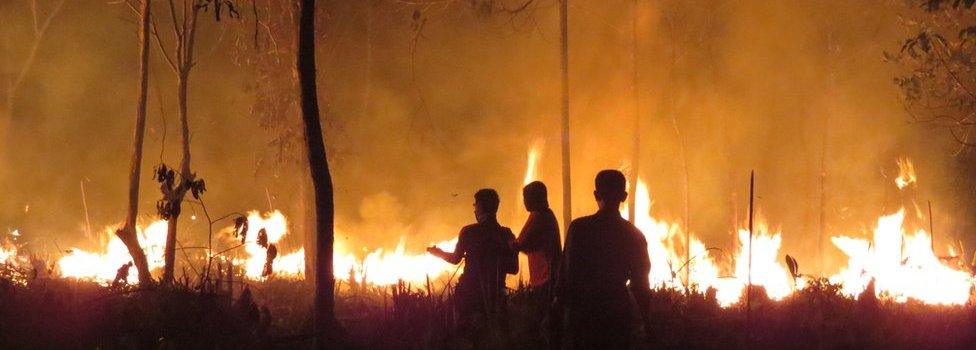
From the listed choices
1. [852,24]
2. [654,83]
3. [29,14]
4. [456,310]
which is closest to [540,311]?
[456,310]

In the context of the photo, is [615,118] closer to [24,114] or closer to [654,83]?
[654,83]

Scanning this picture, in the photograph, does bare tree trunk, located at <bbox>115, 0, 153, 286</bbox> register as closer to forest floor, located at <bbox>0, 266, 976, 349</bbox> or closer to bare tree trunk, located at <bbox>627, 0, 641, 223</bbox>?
forest floor, located at <bbox>0, 266, 976, 349</bbox>

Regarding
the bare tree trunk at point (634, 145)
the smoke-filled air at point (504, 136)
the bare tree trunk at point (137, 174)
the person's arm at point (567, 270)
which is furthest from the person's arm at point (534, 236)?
the bare tree trunk at point (634, 145)

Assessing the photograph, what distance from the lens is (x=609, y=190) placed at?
5320 millimetres

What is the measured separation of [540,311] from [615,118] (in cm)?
2187

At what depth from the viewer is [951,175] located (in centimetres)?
2816

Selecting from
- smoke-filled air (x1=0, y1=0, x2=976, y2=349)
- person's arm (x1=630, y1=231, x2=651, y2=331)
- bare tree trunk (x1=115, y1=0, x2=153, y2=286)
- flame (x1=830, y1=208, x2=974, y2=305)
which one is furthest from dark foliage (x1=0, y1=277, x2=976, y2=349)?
flame (x1=830, y1=208, x2=974, y2=305)

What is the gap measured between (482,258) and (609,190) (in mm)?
2425

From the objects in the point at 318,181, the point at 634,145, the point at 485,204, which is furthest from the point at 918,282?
the point at 318,181

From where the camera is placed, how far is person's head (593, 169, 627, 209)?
5320 mm

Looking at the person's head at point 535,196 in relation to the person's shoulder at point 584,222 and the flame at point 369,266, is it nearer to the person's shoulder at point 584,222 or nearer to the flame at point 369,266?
the person's shoulder at point 584,222

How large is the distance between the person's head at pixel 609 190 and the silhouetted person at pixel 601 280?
8 centimetres

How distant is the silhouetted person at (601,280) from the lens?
525 cm

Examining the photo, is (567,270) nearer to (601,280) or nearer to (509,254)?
(601,280)
